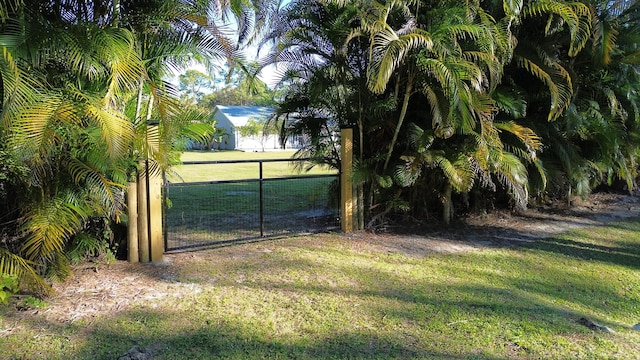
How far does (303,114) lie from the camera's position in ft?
27.3

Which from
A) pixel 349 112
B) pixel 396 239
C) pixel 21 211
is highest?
pixel 349 112

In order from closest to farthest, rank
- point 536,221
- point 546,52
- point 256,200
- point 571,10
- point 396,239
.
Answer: point 571,10 < point 396,239 < point 546,52 < point 536,221 < point 256,200

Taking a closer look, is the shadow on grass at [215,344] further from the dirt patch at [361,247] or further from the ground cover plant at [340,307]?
the dirt patch at [361,247]

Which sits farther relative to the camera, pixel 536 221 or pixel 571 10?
pixel 536 221

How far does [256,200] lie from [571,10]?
26.1ft

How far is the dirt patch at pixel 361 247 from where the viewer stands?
450cm

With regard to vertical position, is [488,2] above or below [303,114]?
above

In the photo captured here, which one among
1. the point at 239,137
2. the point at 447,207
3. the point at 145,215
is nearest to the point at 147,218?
the point at 145,215

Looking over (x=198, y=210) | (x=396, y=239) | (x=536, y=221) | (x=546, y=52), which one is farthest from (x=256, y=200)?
(x=546, y=52)

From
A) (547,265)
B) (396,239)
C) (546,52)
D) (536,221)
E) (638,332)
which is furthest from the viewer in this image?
(536,221)

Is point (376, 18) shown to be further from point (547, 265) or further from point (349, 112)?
point (547, 265)

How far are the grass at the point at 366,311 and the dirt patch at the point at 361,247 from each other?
0.39 feet

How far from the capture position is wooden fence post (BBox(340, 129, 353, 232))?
7.63m

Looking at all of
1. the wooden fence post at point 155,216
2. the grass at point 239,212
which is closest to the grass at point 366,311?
the wooden fence post at point 155,216
